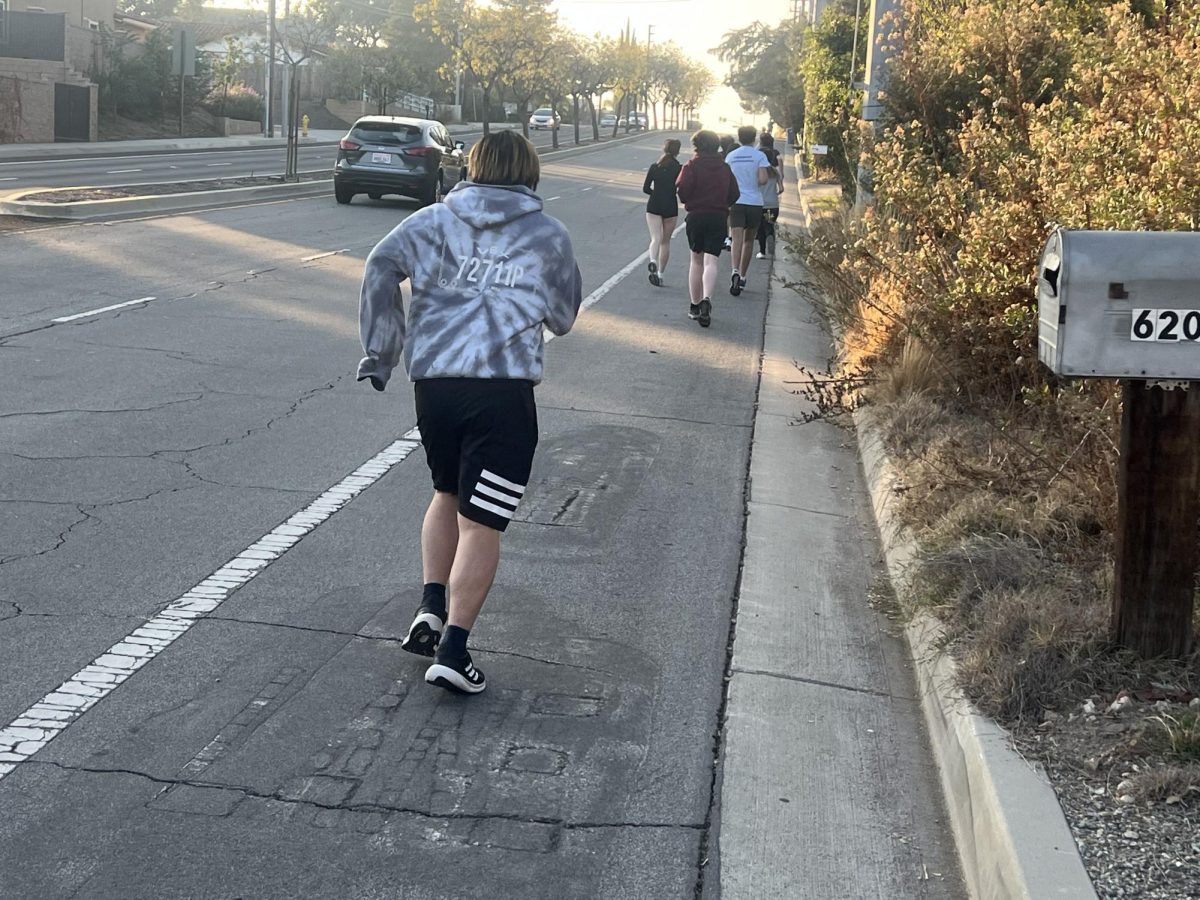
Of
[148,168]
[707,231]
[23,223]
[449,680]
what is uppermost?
[148,168]

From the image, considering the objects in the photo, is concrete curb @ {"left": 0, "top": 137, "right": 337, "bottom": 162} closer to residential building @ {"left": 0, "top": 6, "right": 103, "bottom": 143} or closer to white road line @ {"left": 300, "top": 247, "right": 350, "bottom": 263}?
residential building @ {"left": 0, "top": 6, "right": 103, "bottom": 143}

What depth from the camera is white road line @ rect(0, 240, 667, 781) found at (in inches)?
167

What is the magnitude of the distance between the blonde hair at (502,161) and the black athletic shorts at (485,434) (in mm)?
677

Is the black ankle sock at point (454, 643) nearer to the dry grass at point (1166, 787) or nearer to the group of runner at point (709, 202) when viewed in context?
the dry grass at point (1166, 787)

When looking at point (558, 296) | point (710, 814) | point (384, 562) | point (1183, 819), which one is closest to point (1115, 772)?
point (1183, 819)

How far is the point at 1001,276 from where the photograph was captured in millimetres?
7328

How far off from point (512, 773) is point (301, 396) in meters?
5.59

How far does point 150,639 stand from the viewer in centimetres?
503

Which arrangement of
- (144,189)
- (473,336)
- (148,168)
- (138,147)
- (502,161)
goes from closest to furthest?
(473,336) < (502,161) < (144,189) < (148,168) < (138,147)

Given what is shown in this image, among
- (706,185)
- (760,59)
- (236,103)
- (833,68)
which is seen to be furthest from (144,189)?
(760,59)

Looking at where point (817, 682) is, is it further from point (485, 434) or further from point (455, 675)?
point (485, 434)

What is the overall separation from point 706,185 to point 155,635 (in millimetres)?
9341

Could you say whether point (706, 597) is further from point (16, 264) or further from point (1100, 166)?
point (16, 264)

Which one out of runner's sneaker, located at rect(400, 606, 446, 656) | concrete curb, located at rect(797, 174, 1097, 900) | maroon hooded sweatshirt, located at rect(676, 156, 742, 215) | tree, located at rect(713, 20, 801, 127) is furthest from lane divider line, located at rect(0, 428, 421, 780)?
tree, located at rect(713, 20, 801, 127)
